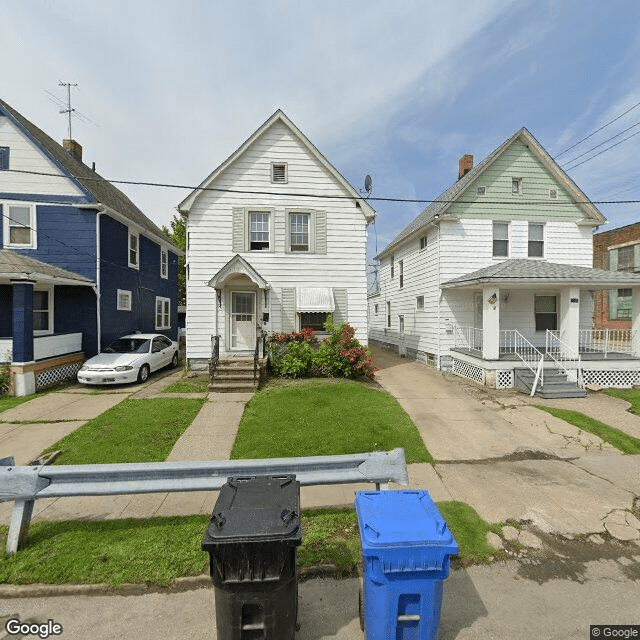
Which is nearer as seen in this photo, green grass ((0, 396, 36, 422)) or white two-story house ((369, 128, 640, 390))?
green grass ((0, 396, 36, 422))

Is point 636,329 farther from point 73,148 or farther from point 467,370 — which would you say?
point 73,148

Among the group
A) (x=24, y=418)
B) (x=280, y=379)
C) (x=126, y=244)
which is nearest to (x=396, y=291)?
(x=280, y=379)

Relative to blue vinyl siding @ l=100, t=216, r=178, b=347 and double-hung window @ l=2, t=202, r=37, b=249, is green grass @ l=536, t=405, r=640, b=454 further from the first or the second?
double-hung window @ l=2, t=202, r=37, b=249

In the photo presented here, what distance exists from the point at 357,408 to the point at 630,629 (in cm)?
618

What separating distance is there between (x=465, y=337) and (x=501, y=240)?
4825 mm

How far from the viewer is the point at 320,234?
13523 mm

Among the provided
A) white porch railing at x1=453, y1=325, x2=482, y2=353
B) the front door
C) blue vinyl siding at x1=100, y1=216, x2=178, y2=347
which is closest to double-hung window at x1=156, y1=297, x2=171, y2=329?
blue vinyl siding at x1=100, y1=216, x2=178, y2=347

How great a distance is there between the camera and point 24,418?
27.6 ft

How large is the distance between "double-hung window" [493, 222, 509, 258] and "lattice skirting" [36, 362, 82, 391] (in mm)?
18416

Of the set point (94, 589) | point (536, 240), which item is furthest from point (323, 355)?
point (536, 240)

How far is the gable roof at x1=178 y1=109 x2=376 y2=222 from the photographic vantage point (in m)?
13.0

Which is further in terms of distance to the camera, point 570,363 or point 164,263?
point 164,263

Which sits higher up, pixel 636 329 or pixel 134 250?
pixel 134 250

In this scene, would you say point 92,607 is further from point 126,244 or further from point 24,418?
point 126,244
